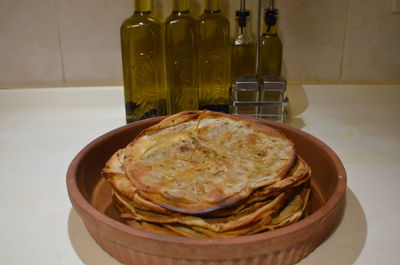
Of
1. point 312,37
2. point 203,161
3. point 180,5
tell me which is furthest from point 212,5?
point 203,161

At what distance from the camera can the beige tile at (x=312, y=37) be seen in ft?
3.20

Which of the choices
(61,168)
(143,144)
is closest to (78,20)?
(61,168)

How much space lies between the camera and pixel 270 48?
0.92 metres

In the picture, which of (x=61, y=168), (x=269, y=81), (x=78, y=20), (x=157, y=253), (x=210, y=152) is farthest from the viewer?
(x=78, y=20)

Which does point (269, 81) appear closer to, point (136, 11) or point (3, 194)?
point (136, 11)

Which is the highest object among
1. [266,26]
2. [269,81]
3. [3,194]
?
[266,26]

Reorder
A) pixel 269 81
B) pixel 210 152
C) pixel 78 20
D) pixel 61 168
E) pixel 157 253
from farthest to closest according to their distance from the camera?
pixel 78 20, pixel 269 81, pixel 61 168, pixel 210 152, pixel 157 253

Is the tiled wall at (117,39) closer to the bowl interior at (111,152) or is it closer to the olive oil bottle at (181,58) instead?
the olive oil bottle at (181,58)

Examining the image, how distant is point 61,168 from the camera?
2.50ft

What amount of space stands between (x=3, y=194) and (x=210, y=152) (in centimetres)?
34

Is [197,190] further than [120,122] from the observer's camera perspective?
No

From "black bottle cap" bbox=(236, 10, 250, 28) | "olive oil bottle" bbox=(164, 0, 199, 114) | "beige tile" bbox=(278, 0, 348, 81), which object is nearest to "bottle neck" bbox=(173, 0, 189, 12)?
"olive oil bottle" bbox=(164, 0, 199, 114)

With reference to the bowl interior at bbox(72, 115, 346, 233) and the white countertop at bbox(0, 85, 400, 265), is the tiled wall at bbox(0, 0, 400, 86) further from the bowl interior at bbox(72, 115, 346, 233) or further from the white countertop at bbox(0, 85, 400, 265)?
the bowl interior at bbox(72, 115, 346, 233)

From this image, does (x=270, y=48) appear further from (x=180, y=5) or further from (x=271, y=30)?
(x=180, y=5)
